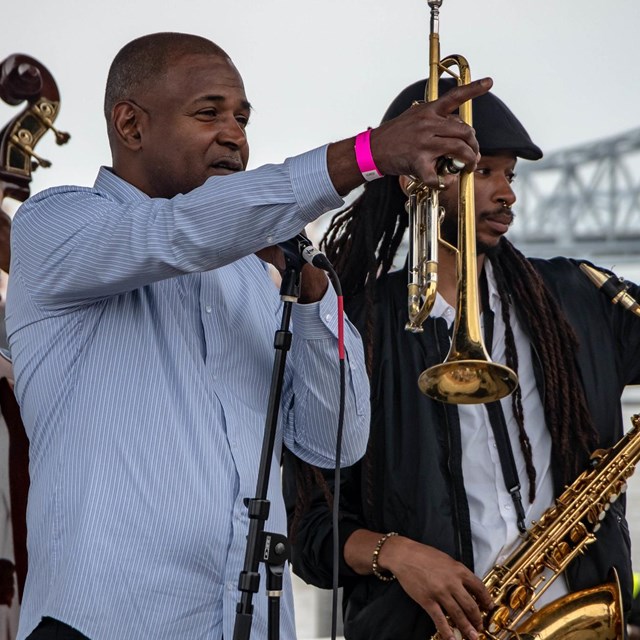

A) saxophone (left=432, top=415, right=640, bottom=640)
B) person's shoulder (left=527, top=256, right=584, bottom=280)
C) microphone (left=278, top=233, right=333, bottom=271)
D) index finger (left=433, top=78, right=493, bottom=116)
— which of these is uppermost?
index finger (left=433, top=78, right=493, bottom=116)

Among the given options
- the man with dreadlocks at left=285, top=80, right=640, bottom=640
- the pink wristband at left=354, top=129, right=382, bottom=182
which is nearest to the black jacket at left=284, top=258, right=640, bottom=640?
the man with dreadlocks at left=285, top=80, right=640, bottom=640

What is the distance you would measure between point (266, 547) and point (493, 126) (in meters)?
1.39

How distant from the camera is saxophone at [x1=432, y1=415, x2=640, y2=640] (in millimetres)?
2729

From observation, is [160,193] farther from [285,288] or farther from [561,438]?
[561,438]

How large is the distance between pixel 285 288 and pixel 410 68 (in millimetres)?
2641

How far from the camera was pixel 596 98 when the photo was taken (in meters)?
4.67

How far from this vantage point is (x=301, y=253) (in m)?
2.05

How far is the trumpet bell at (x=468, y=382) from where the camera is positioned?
2322 millimetres

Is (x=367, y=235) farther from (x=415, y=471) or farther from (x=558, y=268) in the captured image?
(x=415, y=471)

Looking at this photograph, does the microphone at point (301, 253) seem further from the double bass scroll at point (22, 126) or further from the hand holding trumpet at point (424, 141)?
the double bass scroll at point (22, 126)

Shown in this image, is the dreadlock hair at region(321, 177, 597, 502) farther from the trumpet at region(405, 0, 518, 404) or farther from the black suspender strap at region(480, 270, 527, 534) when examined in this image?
the trumpet at region(405, 0, 518, 404)

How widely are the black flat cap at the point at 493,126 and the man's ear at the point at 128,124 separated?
0.83 metres

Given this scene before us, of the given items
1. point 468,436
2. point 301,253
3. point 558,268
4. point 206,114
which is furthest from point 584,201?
point 301,253

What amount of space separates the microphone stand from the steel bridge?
2.71 meters
